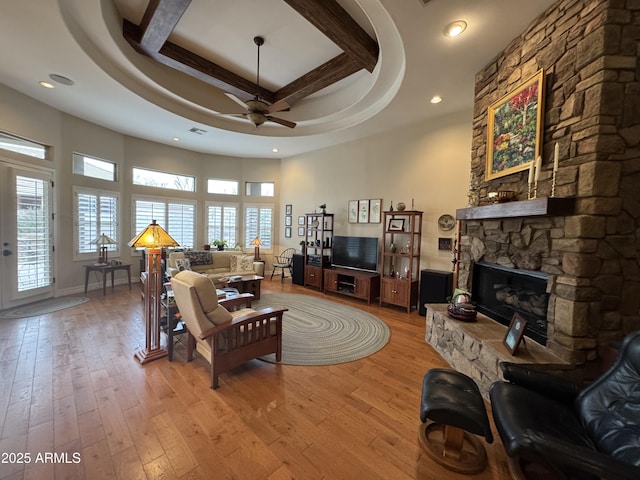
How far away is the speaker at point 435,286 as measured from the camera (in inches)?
164

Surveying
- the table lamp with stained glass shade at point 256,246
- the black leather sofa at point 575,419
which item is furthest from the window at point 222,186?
the black leather sofa at point 575,419

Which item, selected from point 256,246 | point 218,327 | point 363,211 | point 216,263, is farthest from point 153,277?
point 256,246

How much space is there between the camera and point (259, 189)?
7.93 meters

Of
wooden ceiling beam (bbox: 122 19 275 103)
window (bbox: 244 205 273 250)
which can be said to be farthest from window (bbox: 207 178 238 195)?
wooden ceiling beam (bbox: 122 19 275 103)

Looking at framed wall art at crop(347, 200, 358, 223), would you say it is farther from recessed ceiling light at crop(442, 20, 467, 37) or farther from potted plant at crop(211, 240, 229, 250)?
potted plant at crop(211, 240, 229, 250)

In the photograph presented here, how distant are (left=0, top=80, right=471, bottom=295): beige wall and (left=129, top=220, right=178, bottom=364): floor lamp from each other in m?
3.80

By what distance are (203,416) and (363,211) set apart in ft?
15.2

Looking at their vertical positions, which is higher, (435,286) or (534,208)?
(534,208)

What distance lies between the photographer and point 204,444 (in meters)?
1.79

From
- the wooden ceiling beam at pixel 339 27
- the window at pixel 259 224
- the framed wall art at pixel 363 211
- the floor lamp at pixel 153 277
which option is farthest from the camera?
the window at pixel 259 224

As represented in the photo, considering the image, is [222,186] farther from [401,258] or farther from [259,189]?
[401,258]

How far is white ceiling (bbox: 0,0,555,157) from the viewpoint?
2.57m

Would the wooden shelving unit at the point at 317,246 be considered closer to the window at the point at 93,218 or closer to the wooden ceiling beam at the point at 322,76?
the wooden ceiling beam at the point at 322,76

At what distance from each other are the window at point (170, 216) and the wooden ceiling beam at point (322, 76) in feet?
14.3
